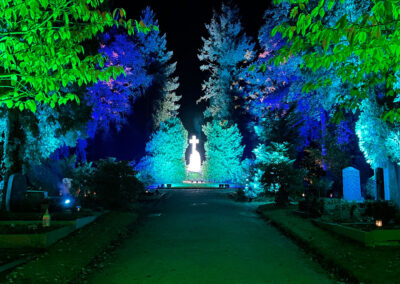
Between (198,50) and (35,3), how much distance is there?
49.4 meters

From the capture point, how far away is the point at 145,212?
19.7 metres

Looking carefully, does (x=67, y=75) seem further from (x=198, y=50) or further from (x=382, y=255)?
(x=198, y=50)

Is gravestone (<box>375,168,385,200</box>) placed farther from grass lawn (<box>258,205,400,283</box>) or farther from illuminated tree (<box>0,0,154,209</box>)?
illuminated tree (<box>0,0,154,209</box>)

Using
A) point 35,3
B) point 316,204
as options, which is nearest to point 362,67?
point 35,3

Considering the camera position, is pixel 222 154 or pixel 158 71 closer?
pixel 222 154

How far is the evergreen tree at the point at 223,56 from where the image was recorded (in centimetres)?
4903

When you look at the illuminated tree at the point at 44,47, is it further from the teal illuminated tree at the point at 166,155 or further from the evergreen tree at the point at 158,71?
the evergreen tree at the point at 158,71

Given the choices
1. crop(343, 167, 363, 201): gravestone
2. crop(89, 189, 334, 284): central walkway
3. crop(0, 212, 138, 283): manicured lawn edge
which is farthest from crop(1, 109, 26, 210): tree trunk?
crop(343, 167, 363, 201): gravestone

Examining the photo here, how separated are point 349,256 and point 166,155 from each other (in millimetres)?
35782

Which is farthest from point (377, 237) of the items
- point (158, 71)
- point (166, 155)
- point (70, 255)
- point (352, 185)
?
point (158, 71)

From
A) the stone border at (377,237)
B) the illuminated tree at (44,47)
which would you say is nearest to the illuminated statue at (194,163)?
the stone border at (377,237)

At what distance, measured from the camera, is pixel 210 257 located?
357 inches

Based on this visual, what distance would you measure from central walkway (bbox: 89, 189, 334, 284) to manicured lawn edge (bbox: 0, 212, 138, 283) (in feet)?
1.63

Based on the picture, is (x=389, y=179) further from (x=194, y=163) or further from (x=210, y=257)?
(x=194, y=163)
